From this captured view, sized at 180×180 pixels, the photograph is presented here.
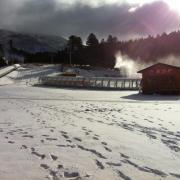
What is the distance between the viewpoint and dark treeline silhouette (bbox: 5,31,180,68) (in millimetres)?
135000

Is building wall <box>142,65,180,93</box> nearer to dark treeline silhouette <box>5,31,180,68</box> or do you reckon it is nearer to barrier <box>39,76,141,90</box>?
barrier <box>39,76,141,90</box>

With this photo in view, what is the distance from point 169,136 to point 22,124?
4633 mm

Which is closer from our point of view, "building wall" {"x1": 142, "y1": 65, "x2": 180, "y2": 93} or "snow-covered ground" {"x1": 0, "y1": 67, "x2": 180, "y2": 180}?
"snow-covered ground" {"x1": 0, "y1": 67, "x2": 180, "y2": 180}

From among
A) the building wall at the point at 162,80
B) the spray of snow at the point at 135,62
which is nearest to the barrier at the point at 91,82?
the building wall at the point at 162,80

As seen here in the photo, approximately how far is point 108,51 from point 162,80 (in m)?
110

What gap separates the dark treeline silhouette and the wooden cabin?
88096 mm

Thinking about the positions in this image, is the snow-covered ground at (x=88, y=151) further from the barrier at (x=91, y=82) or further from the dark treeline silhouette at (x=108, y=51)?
the dark treeline silhouette at (x=108, y=51)

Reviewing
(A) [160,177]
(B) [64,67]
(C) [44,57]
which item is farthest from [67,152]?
(C) [44,57]

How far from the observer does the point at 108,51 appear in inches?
5881

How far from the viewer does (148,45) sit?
151000 millimetres

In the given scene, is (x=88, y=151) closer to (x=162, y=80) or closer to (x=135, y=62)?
(x=162, y=80)

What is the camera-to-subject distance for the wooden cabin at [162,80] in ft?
130

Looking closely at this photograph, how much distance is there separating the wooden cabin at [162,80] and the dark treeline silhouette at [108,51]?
289 ft

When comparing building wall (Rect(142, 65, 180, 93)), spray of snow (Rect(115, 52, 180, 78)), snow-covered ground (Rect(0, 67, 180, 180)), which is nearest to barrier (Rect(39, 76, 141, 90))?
building wall (Rect(142, 65, 180, 93))
